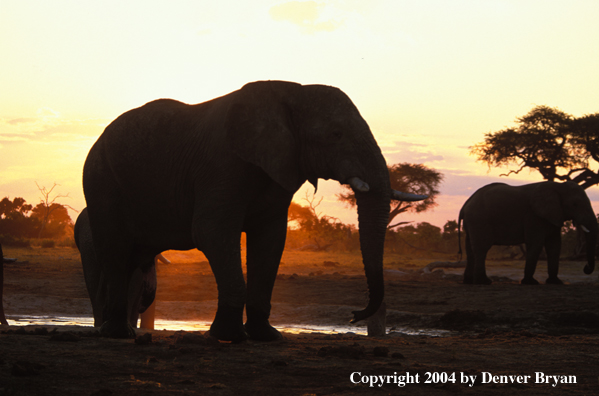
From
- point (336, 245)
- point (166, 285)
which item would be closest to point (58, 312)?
point (166, 285)

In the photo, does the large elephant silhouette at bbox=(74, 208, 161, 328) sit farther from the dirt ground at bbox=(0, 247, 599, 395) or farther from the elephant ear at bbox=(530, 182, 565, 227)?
the elephant ear at bbox=(530, 182, 565, 227)

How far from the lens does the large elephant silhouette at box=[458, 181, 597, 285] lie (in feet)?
47.9

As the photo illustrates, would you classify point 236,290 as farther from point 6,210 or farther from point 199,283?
point 6,210

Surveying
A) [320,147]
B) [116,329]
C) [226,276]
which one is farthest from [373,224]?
[116,329]

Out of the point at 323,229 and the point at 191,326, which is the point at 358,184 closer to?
the point at 191,326

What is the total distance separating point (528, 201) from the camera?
15234 mm

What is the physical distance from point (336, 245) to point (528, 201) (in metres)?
26.0

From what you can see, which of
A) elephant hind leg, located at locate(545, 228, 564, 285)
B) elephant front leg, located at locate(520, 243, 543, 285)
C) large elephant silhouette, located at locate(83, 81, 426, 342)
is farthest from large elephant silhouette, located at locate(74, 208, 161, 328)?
elephant hind leg, located at locate(545, 228, 564, 285)

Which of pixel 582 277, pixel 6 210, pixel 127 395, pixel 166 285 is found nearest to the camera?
pixel 127 395

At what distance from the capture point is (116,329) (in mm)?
5691

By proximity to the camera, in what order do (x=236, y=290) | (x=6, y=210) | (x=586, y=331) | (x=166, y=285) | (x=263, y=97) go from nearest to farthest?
(x=236, y=290)
(x=263, y=97)
(x=586, y=331)
(x=166, y=285)
(x=6, y=210)

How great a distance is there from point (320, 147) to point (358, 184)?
0.53m

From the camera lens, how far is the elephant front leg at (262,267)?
5.67 metres
